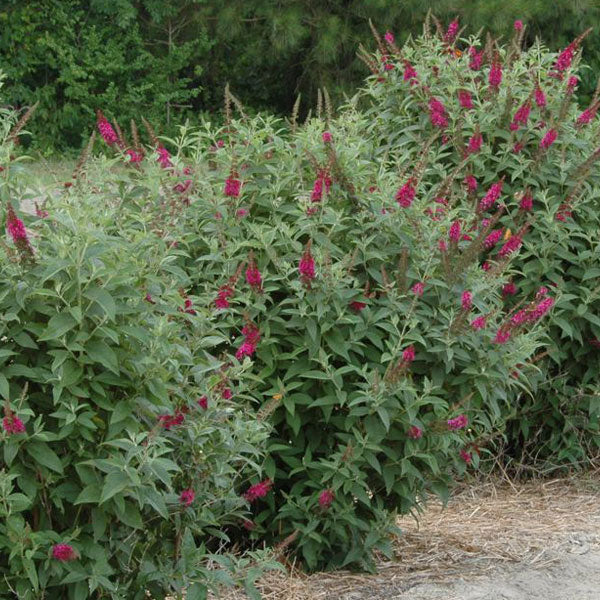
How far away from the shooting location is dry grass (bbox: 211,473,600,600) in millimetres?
4160

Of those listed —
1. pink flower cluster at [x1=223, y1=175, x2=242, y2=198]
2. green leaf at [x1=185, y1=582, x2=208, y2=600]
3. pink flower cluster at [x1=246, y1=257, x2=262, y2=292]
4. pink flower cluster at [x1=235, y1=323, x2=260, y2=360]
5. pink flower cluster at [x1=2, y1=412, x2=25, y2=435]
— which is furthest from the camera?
pink flower cluster at [x1=223, y1=175, x2=242, y2=198]

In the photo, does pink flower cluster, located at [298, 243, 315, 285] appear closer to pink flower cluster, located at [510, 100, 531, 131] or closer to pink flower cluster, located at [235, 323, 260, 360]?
pink flower cluster, located at [235, 323, 260, 360]

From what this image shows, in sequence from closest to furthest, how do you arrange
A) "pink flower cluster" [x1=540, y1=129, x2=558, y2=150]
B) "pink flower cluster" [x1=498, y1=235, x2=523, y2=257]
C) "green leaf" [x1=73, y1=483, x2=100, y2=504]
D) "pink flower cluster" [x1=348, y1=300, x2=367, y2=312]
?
"green leaf" [x1=73, y1=483, x2=100, y2=504] < "pink flower cluster" [x1=348, y1=300, x2=367, y2=312] < "pink flower cluster" [x1=498, y1=235, x2=523, y2=257] < "pink flower cluster" [x1=540, y1=129, x2=558, y2=150]

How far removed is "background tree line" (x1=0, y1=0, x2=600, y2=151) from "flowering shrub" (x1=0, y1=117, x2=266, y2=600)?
10565mm

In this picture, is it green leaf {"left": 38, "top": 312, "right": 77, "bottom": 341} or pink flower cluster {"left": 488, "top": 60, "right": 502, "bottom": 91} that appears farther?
pink flower cluster {"left": 488, "top": 60, "right": 502, "bottom": 91}

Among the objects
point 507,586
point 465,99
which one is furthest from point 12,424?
point 465,99

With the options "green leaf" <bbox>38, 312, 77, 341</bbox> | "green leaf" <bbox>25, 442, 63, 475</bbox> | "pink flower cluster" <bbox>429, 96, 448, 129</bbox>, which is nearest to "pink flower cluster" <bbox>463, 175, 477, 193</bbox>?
"pink flower cluster" <bbox>429, 96, 448, 129</bbox>

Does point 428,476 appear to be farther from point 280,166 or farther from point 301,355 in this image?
point 280,166

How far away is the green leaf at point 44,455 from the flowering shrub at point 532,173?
8.33 ft

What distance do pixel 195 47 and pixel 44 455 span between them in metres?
13.0

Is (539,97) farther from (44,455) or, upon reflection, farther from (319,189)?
(44,455)

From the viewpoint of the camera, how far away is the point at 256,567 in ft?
11.6

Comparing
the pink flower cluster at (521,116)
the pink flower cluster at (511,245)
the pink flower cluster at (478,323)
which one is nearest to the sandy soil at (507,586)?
the pink flower cluster at (478,323)

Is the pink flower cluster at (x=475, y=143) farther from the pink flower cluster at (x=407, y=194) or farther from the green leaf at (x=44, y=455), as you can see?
the green leaf at (x=44, y=455)
